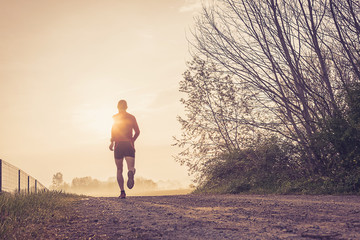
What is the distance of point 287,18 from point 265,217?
296 inches

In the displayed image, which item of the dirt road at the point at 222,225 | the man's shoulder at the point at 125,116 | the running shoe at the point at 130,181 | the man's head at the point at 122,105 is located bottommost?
the dirt road at the point at 222,225

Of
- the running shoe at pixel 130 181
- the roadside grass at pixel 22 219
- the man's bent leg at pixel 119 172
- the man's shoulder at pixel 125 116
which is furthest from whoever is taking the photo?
the man's shoulder at pixel 125 116

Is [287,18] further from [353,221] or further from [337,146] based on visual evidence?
[353,221]

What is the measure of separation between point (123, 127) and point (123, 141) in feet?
1.31

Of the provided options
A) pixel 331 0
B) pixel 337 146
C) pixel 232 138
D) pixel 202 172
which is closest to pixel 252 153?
pixel 232 138

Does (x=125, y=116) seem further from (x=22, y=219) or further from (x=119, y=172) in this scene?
(x=22, y=219)

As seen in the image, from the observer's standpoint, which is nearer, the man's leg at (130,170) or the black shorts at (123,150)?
the man's leg at (130,170)

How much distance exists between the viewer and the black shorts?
8.92 meters

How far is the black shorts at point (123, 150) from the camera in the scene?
892cm

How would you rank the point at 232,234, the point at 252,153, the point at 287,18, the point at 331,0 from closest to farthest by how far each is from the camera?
the point at 232,234
the point at 331,0
the point at 287,18
the point at 252,153

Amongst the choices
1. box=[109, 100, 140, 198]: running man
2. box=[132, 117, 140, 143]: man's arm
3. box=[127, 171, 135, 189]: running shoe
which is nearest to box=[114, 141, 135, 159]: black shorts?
box=[109, 100, 140, 198]: running man

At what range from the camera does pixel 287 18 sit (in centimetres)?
991

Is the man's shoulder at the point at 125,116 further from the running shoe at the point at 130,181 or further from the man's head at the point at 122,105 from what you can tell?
the running shoe at the point at 130,181

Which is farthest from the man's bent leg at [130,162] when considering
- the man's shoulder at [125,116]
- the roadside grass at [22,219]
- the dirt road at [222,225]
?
the dirt road at [222,225]
